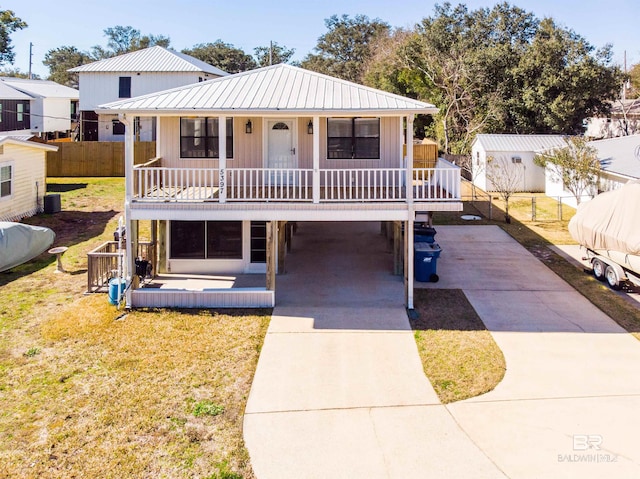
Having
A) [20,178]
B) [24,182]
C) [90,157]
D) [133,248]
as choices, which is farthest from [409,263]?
[90,157]

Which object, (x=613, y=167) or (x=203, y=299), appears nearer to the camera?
(x=203, y=299)

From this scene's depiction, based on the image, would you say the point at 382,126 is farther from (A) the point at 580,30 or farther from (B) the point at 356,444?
(A) the point at 580,30

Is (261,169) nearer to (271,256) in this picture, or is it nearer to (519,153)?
(271,256)

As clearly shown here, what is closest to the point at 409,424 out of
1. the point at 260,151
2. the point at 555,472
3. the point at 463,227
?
the point at 555,472

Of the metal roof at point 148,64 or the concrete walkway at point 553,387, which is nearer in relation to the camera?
the concrete walkway at point 553,387

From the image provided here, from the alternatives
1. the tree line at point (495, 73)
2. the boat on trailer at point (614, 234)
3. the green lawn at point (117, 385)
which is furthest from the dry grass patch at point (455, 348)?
the tree line at point (495, 73)

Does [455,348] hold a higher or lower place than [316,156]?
lower

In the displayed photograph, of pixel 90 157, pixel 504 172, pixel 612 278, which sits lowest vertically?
pixel 612 278

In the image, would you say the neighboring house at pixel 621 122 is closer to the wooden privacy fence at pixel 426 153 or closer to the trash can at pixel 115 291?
the wooden privacy fence at pixel 426 153
